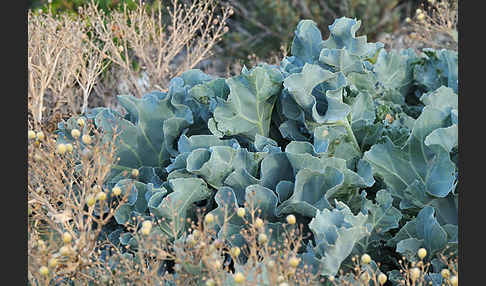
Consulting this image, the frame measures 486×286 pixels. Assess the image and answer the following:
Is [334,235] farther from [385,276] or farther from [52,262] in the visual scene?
[52,262]

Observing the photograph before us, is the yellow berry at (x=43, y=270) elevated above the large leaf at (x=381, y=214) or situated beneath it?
elevated above

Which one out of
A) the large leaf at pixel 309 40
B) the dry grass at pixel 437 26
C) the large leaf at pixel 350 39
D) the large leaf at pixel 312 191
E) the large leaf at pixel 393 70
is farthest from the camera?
the dry grass at pixel 437 26

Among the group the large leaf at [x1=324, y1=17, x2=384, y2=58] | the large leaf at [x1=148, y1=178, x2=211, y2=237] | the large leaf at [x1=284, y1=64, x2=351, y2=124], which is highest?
the large leaf at [x1=324, y1=17, x2=384, y2=58]

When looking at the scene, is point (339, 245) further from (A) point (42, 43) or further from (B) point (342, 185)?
(A) point (42, 43)

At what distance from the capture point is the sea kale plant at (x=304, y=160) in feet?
7.32

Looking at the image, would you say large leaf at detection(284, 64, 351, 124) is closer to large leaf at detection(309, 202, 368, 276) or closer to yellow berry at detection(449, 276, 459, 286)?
large leaf at detection(309, 202, 368, 276)

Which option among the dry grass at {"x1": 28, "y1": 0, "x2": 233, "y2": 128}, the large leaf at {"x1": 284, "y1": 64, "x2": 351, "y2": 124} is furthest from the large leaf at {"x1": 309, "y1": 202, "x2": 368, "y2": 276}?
the dry grass at {"x1": 28, "y1": 0, "x2": 233, "y2": 128}

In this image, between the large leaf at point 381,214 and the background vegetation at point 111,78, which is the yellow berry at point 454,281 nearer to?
the background vegetation at point 111,78

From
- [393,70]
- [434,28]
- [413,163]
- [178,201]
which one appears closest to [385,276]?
[413,163]

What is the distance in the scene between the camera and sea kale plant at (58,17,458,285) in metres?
2.23

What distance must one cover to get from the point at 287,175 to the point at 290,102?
0.34 metres

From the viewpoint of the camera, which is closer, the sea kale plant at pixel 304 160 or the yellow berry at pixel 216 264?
the yellow berry at pixel 216 264

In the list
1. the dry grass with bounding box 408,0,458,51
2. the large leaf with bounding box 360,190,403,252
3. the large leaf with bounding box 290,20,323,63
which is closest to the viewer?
the large leaf with bounding box 360,190,403,252

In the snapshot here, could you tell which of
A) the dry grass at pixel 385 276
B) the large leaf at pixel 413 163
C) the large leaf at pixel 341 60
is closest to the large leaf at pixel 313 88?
the large leaf at pixel 341 60
